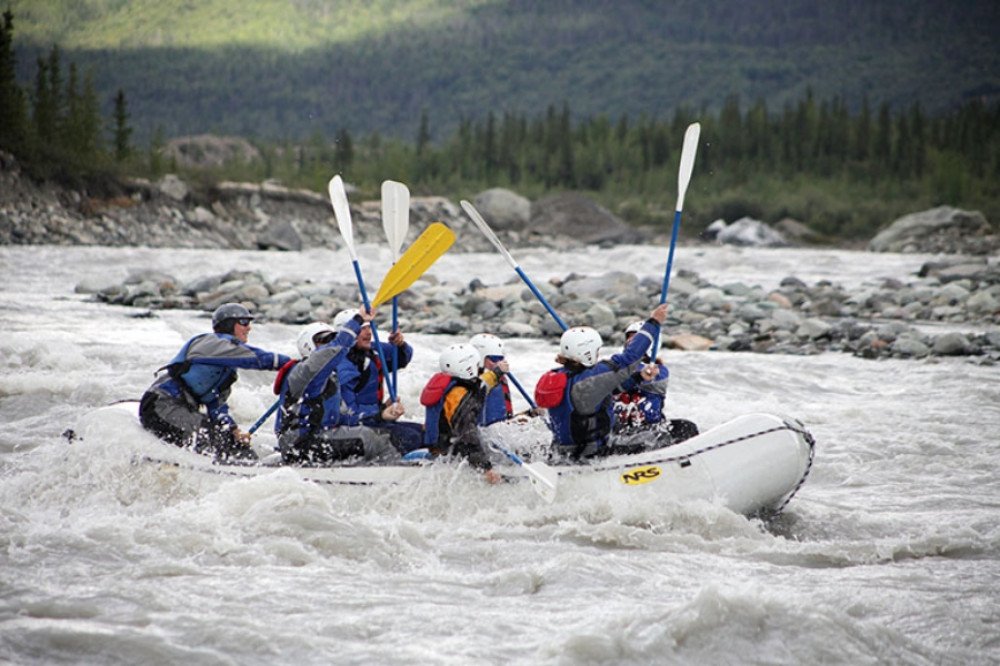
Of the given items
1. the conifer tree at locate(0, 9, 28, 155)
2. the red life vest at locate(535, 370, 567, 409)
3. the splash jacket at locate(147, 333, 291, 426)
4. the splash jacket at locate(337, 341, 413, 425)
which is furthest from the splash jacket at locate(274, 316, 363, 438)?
the conifer tree at locate(0, 9, 28, 155)

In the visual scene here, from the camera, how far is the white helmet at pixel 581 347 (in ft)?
20.0

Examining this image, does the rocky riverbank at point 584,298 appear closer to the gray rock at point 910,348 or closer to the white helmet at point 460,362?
the gray rock at point 910,348

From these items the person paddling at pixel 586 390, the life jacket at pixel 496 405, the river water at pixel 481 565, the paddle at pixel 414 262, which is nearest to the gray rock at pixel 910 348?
the river water at pixel 481 565

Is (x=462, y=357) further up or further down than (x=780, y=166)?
further up

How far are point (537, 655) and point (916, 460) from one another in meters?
5.18

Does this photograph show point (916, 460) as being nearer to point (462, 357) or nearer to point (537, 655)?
point (462, 357)

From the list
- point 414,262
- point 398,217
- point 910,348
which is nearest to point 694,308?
point 910,348

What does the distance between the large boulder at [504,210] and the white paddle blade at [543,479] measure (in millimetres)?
38158

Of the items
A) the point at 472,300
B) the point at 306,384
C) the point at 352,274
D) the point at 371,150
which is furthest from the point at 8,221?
the point at 371,150

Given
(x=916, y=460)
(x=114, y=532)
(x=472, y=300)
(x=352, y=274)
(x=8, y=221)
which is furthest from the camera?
(x=8, y=221)

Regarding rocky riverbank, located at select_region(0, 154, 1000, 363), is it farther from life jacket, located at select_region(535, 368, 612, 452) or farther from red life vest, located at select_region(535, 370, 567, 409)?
red life vest, located at select_region(535, 370, 567, 409)

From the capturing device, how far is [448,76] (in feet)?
519

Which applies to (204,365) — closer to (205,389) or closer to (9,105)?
(205,389)

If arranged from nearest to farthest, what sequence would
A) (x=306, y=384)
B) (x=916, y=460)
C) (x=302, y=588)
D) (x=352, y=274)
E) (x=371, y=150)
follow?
(x=302, y=588), (x=306, y=384), (x=916, y=460), (x=352, y=274), (x=371, y=150)
